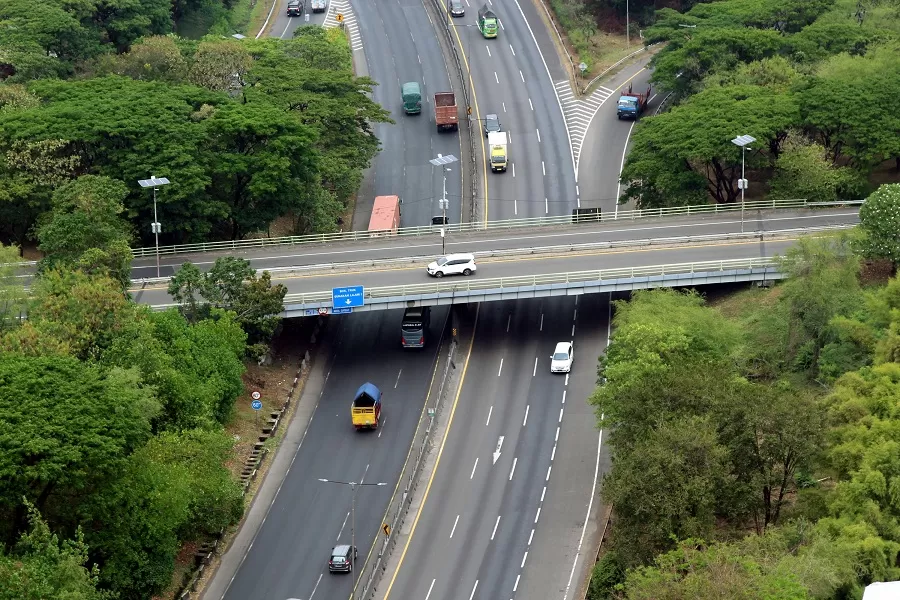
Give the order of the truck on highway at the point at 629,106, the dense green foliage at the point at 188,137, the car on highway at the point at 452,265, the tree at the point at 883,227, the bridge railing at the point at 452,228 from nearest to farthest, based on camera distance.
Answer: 1. the tree at the point at 883,227
2. the car on highway at the point at 452,265
3. the bridge railing at the point at 452,228
4. the dense green foliage at the point at 188,137
5. the truck on highway at the point at 629,106

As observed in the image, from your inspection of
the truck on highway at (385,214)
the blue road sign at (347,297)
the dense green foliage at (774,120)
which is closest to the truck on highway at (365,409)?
the blue road sign at (347,297)

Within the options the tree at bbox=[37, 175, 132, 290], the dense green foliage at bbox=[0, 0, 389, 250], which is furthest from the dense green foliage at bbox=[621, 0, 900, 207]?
the tree at bbox=[37, 175, 132, 290]

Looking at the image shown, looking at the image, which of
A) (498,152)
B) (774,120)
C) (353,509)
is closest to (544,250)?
(774,120)

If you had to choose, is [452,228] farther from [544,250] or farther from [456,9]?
[456,9]

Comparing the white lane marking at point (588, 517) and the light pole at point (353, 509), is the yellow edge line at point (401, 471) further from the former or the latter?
the white lane marking at point (588, 517)

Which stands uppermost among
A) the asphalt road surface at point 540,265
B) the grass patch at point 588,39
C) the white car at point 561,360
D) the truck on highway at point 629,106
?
the grass patch at point 588,39
